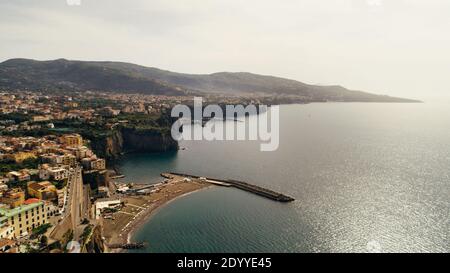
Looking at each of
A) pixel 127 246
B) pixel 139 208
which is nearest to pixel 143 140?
pixel 139 208

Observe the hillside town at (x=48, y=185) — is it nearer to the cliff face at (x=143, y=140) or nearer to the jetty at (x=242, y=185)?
the cliff face at (x=143, y=140)

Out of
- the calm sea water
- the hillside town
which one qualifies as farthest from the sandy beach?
the hillside town

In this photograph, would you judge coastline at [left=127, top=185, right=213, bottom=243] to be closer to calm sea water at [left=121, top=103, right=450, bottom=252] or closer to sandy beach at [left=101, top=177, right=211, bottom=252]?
sandy beach at [left=101, top=177, right=211, bottom=252]

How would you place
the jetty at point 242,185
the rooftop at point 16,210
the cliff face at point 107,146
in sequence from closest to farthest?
1. the rooftop at point 16,210
2. the jetty at point 242,185
3. the cliff face at point 107,146

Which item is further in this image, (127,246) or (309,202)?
(309,202)

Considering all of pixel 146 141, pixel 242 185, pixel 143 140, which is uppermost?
pixel 143 140

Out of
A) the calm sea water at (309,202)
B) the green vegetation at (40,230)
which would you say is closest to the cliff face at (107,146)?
the calm sea water at (309,202)

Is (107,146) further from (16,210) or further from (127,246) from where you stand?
(16,210)
